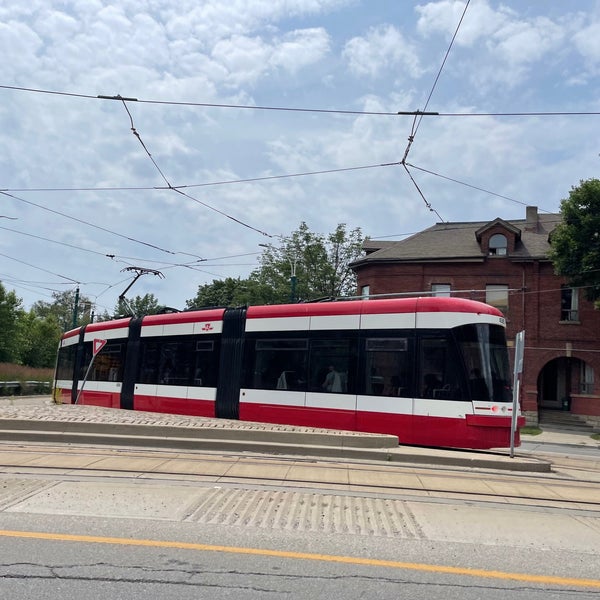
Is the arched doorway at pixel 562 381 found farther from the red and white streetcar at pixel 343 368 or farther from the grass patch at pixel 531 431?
the red and white streetcar at pixel 343 368

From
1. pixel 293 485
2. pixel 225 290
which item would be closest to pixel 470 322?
pixel 293 485

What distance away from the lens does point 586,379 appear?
2748cm

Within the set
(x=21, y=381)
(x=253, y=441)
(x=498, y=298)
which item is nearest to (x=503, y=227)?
(x=498, y=298)

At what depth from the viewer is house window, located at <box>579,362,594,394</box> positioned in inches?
1073

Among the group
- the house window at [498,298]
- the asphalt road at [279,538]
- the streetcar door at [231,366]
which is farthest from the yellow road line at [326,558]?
the house window at [498,298]

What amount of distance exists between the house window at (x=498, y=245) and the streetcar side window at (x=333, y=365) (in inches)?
779

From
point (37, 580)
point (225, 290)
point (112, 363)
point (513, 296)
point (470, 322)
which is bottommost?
point (37, 580)

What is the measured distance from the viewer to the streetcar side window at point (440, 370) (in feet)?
33.7

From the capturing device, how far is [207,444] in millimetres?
10023

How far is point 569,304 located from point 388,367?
20.6 metres

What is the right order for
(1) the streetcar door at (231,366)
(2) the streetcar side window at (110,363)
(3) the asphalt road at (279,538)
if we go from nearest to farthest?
1. (3) the asphalt road at (279,538)
2. (1) the streetcar door at (231,366)
3. (2) the streetcar side window at (110,363)

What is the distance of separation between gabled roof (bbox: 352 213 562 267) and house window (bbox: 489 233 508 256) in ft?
1.65

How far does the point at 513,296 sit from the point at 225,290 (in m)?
39.3

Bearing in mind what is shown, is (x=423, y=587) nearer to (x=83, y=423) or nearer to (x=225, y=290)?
(x=83, y=423)
